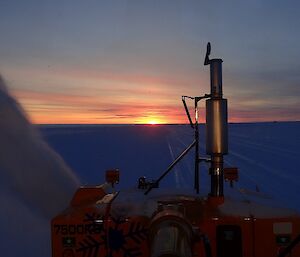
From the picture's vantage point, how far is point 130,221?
3768mm

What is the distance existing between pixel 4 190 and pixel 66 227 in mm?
5763

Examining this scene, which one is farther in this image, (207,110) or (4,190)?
(4,190)

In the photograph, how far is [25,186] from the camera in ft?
30.0

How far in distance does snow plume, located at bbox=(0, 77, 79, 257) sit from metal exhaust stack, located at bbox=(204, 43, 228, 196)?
322 cm

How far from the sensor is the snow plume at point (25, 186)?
21.1 feet

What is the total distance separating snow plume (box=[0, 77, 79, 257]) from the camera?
6417mm

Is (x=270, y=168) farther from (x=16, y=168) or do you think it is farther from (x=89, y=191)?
(x=89, y=191)

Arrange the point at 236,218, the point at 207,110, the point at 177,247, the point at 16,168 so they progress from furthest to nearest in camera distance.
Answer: the point at 16,168
the point at 207,110
the point at 236,218
the point at 177,247

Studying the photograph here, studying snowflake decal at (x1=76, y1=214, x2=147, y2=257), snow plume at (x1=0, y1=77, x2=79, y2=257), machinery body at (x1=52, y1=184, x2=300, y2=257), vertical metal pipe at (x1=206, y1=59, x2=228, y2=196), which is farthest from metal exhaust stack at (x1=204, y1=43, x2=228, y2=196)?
snow plume at (x1=0, y1=77, x2=79, y2=257)

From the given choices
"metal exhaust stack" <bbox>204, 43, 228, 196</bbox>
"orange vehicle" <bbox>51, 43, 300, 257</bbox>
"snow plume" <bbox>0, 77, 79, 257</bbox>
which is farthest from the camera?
"snow plume" <bbox>0, 77, 79, 257</bbox>

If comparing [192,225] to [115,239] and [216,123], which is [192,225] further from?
[216,123]

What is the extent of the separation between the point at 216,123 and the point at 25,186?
21.4 feet

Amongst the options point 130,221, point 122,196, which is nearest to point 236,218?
point 130,221

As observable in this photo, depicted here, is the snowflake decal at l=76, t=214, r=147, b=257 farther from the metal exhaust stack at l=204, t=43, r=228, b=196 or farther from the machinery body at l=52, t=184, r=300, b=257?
the metal exhaust stack at l=204, t=43, r=228, b=196
